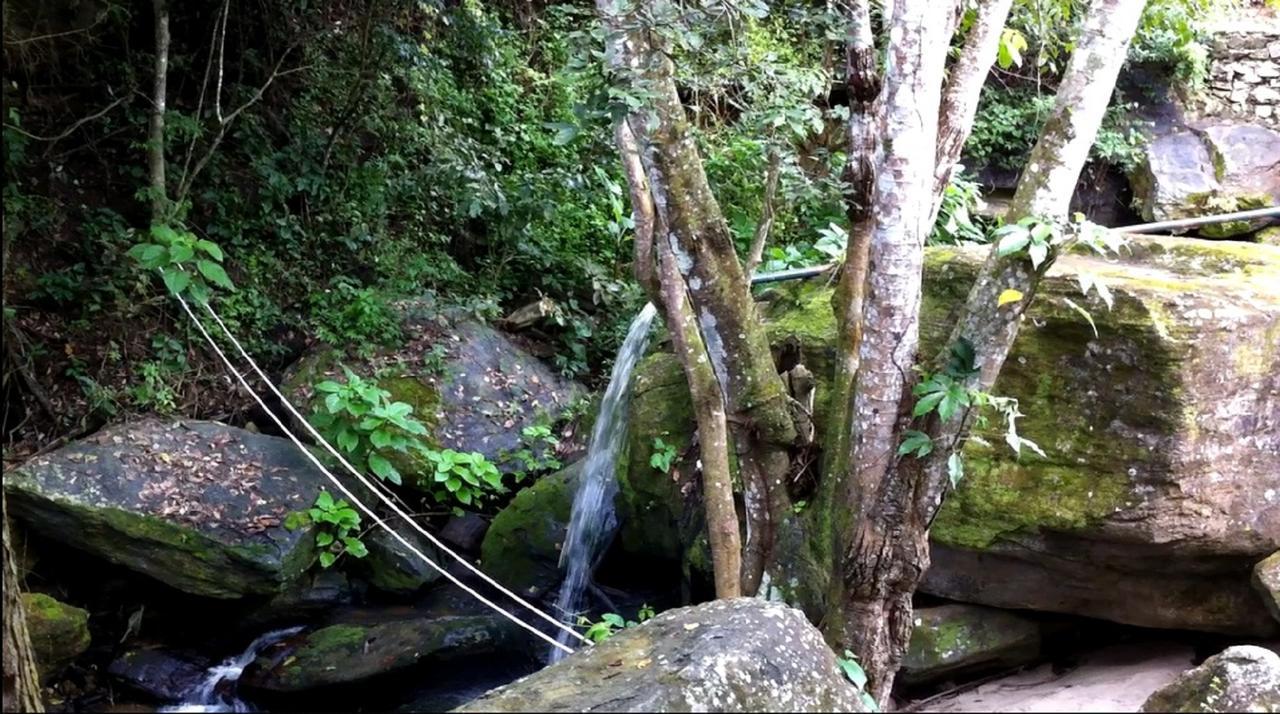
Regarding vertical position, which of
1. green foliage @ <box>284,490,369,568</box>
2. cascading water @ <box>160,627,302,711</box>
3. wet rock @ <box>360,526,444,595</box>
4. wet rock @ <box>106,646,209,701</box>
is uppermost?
green foliage @ <box>284,490,369,568</box>

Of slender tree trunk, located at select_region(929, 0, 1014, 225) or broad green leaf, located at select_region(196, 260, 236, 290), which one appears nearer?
slender tree trunk, located at select_region(929, 0, 1014, 225)

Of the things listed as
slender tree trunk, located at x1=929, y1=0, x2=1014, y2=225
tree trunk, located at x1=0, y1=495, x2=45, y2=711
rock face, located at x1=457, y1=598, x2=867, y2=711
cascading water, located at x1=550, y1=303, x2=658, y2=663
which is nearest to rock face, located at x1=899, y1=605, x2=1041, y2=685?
slender tree trunk, located at x1=929, y1=0, x2=1014, y2=225

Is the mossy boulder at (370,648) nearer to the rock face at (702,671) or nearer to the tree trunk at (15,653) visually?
the tree trunk at (15,653)

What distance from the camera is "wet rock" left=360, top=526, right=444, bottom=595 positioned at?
573cm

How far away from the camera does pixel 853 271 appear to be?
12.6ft

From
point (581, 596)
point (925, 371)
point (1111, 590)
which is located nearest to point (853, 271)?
point (925, 371)

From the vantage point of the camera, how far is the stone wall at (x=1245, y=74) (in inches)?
348

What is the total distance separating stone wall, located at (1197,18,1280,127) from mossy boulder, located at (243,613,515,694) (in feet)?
26.5

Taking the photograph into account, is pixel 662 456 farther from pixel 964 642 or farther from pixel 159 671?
pixel 159 671

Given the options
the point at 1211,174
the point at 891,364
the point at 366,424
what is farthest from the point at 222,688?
the point at 1211,174

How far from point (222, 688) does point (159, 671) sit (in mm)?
331

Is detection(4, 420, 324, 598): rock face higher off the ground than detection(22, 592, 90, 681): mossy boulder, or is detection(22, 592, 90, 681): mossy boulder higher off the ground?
detection(4, 420, 324, 598): rock face

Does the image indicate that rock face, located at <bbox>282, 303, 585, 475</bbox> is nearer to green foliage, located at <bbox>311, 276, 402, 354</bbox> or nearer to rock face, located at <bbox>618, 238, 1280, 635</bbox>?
green foliage, located at <bbox>311, 276, 402, 354</bbox>

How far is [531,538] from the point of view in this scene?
588 cm
